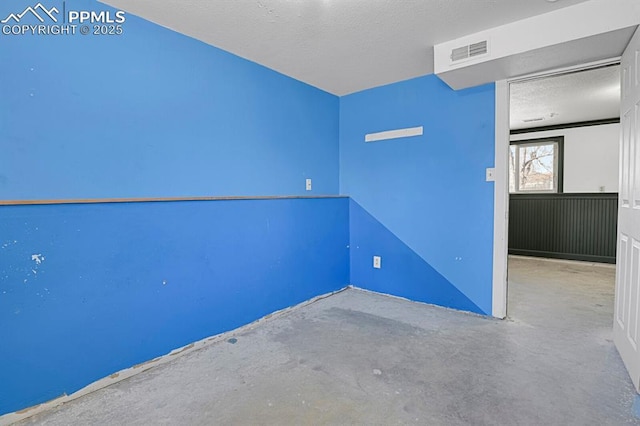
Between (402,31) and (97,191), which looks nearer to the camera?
(97,191)

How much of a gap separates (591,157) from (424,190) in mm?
3763

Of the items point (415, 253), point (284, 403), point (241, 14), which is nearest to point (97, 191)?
point (241, 14)

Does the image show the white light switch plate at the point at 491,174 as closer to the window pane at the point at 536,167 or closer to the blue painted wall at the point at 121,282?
the blue painted wall at the point at 121,282

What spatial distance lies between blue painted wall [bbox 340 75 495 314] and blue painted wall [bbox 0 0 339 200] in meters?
0.92

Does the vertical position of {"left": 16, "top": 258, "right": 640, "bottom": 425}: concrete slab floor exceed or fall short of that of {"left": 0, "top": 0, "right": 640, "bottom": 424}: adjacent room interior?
it falls short

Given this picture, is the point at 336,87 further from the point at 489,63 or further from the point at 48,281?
the point at 48,281

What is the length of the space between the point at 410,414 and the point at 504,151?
2.19 m

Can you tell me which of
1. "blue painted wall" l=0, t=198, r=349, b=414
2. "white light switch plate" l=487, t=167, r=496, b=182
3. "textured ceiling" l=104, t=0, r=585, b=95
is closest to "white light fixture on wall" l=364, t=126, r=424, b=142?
"textured ceiling" l=104, t=0, r=585, b=95

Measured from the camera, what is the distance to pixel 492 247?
2.83 m

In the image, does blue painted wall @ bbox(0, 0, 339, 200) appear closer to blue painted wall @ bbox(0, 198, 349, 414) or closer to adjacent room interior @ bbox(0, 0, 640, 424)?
adjacent room interior @ bbox(0, 0, 640, 424)

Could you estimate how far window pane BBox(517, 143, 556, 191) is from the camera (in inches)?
217

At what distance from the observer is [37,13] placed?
1.68m

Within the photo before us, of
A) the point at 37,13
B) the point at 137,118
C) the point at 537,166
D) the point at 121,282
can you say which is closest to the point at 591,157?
the point at 537,166

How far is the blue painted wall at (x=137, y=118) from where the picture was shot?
1642 millimetres
